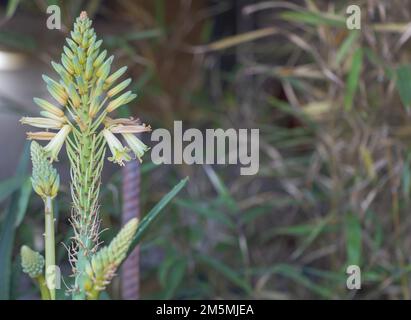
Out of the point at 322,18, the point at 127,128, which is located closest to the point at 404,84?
the point at 322,18

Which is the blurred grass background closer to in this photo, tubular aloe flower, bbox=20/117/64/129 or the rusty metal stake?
the rusty metal stake

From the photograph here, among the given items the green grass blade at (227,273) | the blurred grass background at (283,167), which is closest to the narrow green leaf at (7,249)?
the blurred grass background at (283,167)

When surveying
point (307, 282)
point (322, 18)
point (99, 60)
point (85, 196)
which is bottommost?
point (307, 282)

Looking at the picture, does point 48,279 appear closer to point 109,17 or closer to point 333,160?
point 333,160

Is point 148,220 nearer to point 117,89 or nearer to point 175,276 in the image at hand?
point 117,89

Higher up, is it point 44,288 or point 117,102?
point 117,102

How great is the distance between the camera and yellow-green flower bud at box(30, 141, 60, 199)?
0.49 m

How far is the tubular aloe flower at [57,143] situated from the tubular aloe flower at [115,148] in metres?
0.03

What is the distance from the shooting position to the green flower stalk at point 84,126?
49 centimetres

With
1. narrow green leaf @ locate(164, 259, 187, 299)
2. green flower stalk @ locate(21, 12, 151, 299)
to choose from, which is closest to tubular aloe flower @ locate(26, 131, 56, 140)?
green flower stalk @ locate(21, 12, 151, 299)

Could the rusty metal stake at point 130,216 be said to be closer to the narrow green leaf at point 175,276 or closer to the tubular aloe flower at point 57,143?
the narrow green leaf at point 175,276

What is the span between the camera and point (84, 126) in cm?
49

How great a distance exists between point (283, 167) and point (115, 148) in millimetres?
696

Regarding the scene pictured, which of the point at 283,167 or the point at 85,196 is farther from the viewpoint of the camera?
the point at 283,167
